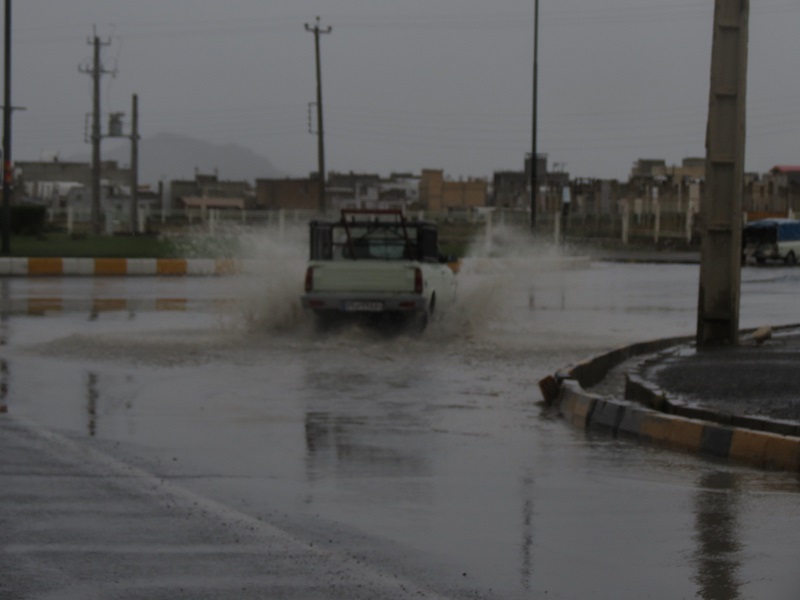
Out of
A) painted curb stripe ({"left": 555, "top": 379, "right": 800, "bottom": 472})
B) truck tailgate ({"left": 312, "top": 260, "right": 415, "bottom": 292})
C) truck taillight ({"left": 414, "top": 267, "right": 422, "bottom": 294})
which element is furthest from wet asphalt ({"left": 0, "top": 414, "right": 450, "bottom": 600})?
truck taillight ({"left": 414, "top": 267, "right": 422, "bottom": 294})

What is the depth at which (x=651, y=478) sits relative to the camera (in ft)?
29.0

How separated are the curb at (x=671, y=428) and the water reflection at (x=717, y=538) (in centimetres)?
51

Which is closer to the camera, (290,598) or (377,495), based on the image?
(290,598)

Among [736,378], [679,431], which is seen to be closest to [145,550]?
[679,431]

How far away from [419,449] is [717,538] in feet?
10.6

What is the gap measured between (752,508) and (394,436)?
323cm

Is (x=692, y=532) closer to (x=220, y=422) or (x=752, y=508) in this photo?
(x=752, y=508)

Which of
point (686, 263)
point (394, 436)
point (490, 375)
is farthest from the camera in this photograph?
point (686, 263)

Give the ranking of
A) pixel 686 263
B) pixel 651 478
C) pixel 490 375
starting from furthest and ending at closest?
pixel 686 263 → pixel 490 375 → pixel 651 478

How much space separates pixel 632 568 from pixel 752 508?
176 centimetres

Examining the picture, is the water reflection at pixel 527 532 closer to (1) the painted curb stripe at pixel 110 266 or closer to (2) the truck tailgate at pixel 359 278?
(2) the truck tailgate at pixel 359 278

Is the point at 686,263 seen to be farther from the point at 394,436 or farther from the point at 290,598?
the point at 290,598

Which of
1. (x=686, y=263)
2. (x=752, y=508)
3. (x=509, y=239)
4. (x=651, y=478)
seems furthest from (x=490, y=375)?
(x=509, y=239)

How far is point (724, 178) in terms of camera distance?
57.1 ft
